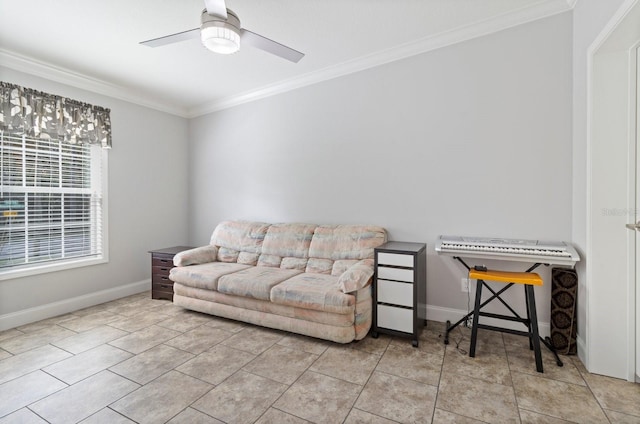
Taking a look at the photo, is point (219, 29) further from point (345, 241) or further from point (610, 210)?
point (610, 210)

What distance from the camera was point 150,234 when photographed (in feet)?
14.1

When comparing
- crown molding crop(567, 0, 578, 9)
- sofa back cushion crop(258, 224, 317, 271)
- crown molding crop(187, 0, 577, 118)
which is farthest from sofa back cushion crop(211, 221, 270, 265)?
crown molding crop(567, 0, 578, 9)

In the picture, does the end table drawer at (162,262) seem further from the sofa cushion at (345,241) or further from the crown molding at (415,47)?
the crown molding at (415,47)

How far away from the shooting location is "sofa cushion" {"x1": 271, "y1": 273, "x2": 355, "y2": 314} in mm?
2441

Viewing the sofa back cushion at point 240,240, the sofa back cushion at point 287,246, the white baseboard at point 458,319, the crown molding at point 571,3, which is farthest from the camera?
the sofa back cushion at point 240,240

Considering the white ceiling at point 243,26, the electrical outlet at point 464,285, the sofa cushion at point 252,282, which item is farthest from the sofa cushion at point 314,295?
the white ceiling at point 243,26

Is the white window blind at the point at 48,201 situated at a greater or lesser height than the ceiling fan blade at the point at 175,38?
lesser

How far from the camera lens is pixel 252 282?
2869 mm

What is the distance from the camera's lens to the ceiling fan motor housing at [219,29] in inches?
77.4

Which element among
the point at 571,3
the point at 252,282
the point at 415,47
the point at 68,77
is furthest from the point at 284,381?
the point at 68,77

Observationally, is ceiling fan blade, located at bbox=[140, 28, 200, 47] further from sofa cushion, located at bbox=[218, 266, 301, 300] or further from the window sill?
the window sill

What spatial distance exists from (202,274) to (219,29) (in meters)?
2.30

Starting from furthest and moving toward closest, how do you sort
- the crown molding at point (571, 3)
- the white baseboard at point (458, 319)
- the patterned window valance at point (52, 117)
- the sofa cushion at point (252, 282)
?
the patterned window valance at point (52, 117), the sofa cushion at point (252, 282), the white baseboard at point (458, 319), the crown molding at point (571, 3)

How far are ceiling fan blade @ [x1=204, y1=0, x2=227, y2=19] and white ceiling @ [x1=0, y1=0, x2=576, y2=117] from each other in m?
0.51
